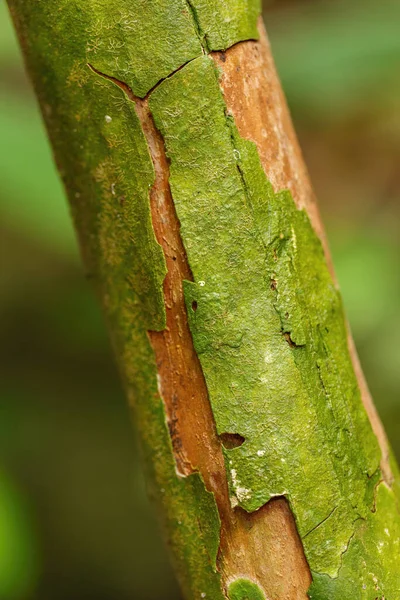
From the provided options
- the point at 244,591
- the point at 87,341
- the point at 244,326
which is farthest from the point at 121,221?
the point at 87,341

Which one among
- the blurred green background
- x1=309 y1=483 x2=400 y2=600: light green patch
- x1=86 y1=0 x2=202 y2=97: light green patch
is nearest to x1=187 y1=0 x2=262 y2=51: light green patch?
x1=86 y1=0 x2=202 y2=97: light green patch

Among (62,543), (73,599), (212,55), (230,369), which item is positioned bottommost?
(73,599)

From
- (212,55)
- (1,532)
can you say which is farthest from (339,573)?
(1,532)

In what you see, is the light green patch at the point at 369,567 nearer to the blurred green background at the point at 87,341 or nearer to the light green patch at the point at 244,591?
the light green patch at the point at 244,591

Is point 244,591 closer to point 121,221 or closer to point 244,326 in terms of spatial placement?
point 244,326

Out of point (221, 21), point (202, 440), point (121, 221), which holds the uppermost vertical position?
point (221, 21)

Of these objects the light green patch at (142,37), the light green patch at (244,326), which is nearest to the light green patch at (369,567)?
the light green patch at (244,326)

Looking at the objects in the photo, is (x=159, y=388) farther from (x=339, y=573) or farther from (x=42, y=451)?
(x=42, y=451)
